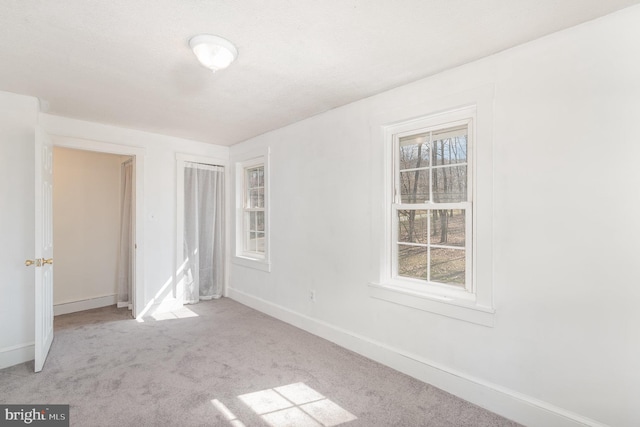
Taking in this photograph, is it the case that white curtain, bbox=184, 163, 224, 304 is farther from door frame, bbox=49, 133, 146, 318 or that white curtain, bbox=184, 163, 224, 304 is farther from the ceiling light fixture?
the ceiling light fixture

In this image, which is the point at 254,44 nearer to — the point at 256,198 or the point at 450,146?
the point at 450,146

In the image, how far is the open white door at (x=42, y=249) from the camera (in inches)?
104

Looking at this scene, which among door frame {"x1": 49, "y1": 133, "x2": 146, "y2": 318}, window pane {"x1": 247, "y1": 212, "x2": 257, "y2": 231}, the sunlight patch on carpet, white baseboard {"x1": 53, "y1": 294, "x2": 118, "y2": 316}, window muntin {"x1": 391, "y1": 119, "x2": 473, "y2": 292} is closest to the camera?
the sunlight patch on carpet

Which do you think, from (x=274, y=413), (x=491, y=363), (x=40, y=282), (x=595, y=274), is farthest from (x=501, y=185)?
(x=40, y=282)

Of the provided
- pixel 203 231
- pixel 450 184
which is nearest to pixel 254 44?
pixel 450 184

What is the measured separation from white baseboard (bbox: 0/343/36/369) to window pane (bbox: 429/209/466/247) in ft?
12.7

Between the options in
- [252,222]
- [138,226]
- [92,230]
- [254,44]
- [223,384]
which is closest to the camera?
[254,44]

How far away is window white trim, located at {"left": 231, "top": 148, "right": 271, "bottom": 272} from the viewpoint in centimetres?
423

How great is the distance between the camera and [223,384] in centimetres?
245

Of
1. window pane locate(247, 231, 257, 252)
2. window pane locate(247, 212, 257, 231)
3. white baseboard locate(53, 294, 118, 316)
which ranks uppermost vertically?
window pane locate(247, 212, 257, 231)

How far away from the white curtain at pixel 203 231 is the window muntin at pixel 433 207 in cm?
314

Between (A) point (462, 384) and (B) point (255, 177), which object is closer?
(A) point (462, 384)

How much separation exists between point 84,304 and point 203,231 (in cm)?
196

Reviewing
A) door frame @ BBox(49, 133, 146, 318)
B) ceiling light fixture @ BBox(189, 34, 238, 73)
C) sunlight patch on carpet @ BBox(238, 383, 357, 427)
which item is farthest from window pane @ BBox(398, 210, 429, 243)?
door frame @ BBox(49, 133, 146, 318)
